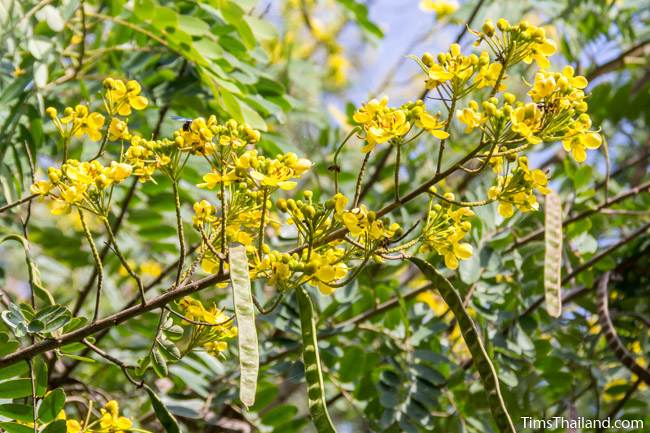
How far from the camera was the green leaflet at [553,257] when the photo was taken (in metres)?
0.99

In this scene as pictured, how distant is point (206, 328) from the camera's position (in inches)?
41.9

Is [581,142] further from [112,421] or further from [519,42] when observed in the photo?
[112,421]

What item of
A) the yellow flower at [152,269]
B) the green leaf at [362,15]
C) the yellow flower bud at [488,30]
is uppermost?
the green leaf at [362,15]

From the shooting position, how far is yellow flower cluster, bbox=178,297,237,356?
1.05 m

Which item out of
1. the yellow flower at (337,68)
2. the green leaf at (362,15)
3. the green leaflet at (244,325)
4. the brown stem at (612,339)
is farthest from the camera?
the yellow flower at (337,68)

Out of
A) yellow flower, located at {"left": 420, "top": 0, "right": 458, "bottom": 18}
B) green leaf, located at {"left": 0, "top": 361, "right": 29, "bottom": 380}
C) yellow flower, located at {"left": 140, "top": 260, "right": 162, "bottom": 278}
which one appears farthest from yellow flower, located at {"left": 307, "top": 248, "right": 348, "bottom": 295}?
yellow flower, located at {"left": 420, "top": 0, "right": 458, "bottom": 18}

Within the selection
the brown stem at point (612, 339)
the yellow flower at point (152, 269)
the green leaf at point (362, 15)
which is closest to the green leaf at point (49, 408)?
the brown stem at point (612, 339)

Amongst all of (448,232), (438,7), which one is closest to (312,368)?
(448,232)

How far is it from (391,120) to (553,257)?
0.30 metres

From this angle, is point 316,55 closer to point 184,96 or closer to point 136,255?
point 136,255

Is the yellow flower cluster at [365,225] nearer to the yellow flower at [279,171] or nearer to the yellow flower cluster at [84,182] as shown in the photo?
the yellow flower at [279,171]

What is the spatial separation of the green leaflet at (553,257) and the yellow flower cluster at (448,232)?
0.11 meters

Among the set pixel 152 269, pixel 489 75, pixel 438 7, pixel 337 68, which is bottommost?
pixel 489 75

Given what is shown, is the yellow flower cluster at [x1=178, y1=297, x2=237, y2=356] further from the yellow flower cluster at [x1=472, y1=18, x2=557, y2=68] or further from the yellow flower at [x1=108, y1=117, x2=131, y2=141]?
the yellow flower cluster at [x1=472, y1=18, x2=557, y2=68]
